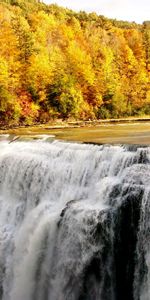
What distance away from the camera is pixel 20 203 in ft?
60.1

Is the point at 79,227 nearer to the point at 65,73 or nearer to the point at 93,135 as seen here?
the point at 93,135

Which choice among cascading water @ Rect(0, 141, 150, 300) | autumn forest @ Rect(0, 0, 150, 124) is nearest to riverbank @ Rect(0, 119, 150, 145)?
cascading water @ Rect(0, 141, 150, 300)

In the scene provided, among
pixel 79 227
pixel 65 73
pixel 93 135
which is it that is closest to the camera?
pixel 79 227

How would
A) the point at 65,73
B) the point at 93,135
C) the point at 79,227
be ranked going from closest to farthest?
1. the point at 79,227
2. the point at 93,135
3. the point at 65,73

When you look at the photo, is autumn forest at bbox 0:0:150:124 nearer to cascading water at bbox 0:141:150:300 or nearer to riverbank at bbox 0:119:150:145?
riverbank at bbox 0:119:150:145

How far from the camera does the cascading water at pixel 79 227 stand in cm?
1326

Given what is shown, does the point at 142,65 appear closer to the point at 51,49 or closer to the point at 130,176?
the point at 51,49

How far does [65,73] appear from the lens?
45.2 m

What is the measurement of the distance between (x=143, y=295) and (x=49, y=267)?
3.34 m

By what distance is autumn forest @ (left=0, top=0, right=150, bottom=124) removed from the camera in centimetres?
4053

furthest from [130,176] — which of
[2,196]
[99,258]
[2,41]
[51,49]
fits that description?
[51,49]

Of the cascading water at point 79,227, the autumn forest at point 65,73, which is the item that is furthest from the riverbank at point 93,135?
the autumn forest at point 65,73

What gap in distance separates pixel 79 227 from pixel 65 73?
107 ft

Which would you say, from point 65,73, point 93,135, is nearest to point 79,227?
point 93,135
